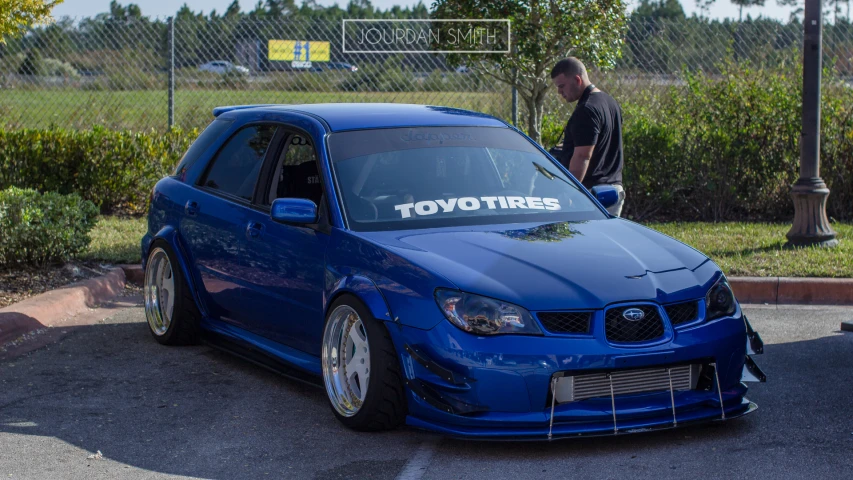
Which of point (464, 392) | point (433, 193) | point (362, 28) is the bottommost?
point (464, 392)

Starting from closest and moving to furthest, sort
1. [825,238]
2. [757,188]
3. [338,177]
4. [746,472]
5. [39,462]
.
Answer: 1. [746,472]
2. [39,462]
3. [338,177]
4. [825,238]
5. [757,188]

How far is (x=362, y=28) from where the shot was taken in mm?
14906

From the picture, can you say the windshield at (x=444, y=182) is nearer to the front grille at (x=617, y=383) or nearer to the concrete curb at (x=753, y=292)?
the front grille at (x=617, y=383)

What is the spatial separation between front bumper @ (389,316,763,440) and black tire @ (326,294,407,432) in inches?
2.6

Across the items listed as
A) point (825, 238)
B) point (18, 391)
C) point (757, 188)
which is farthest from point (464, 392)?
point (757, 188)

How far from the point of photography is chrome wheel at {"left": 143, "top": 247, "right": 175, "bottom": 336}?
7.34 meters

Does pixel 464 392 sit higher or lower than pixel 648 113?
lower

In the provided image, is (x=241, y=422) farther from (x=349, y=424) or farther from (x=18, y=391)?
(x=18, y=391)

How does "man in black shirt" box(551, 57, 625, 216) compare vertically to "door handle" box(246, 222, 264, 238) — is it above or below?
above

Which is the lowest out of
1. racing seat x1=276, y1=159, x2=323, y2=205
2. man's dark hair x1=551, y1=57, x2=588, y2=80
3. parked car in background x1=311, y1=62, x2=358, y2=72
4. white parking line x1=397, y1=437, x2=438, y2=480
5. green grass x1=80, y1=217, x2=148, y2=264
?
white parking line x1=397, y1=437, x2=438, y2=480

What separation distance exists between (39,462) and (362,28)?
10.7 meters

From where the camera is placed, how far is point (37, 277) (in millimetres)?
8977

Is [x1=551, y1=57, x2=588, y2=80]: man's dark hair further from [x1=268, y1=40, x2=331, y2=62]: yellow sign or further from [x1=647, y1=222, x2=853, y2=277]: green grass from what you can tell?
[x1=268, y1=40, x2=331, y2=62]: yellow sign

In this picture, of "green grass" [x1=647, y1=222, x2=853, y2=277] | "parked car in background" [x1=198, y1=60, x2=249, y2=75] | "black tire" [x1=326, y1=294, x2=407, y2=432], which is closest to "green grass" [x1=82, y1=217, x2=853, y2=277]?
"green grass" [x1=647, y1=222, x2=853, y2=277]
